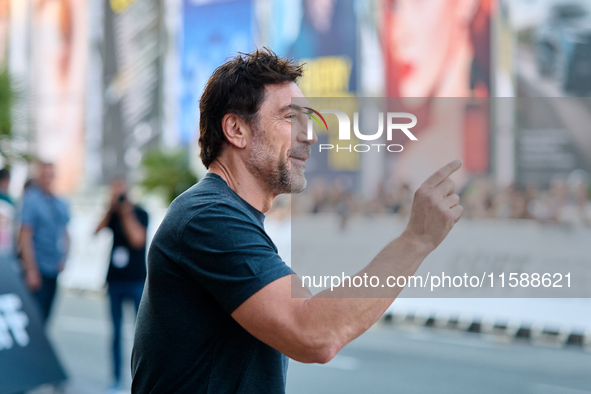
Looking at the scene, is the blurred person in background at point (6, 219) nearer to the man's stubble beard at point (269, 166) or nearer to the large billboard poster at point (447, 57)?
the man's stubble beard at point (269, 166)

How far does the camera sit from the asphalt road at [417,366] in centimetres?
596

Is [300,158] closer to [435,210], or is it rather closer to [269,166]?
[269,166]

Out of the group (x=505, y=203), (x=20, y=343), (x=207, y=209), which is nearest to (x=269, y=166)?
(x=207, y=209)

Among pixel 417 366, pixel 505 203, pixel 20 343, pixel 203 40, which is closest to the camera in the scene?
pixel 20 343

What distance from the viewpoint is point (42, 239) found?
655 centimetres

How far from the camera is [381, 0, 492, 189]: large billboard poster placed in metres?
15.8

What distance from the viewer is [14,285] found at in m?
5.39

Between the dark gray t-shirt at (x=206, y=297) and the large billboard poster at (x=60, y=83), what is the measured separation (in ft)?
86.4

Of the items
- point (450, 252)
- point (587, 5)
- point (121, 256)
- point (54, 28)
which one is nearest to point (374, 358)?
point (121, 256)

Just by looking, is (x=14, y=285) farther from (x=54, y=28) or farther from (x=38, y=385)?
(x=54, y=28)

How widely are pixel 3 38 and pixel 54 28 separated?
12.3 feet

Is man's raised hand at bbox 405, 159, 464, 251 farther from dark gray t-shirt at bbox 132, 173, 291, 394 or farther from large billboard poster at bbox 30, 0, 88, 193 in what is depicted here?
large billboard poster at bbox 30, 0, 88, 193

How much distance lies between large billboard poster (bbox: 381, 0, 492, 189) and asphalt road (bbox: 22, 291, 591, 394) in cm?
796

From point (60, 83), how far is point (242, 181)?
2813 centimetres
